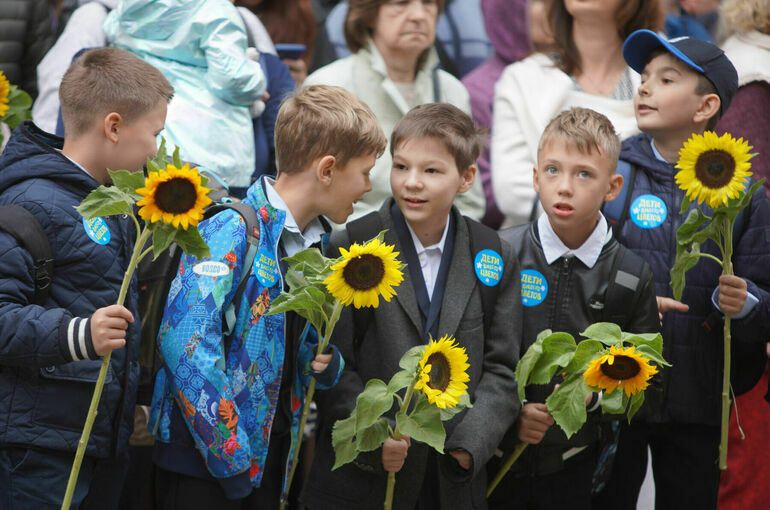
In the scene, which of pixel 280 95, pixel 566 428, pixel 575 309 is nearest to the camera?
pixel 566 428

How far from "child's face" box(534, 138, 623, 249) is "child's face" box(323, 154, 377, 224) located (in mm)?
749

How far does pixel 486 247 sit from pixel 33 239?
162cm

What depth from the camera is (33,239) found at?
2740mm

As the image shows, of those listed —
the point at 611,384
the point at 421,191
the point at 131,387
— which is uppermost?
the point at 421,191

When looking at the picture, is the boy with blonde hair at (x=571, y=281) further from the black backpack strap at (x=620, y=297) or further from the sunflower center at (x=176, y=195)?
the sunflower center at (x=176, y=195)

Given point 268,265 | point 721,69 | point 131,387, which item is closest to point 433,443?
point 268,265

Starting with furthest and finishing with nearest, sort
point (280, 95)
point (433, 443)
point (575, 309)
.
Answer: point (280, 95), point (575, 309), point (433, 443)

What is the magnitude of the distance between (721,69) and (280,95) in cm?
202

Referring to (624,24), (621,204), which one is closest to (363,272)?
(621,204)

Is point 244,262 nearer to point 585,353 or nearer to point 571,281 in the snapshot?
point 585,353

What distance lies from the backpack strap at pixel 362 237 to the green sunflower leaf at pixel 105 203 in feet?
3.46

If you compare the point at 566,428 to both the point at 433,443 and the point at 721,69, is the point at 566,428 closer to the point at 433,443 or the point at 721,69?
the point at 433,443

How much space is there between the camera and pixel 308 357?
10.6 feet

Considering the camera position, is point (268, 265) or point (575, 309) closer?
point (268, 265)
